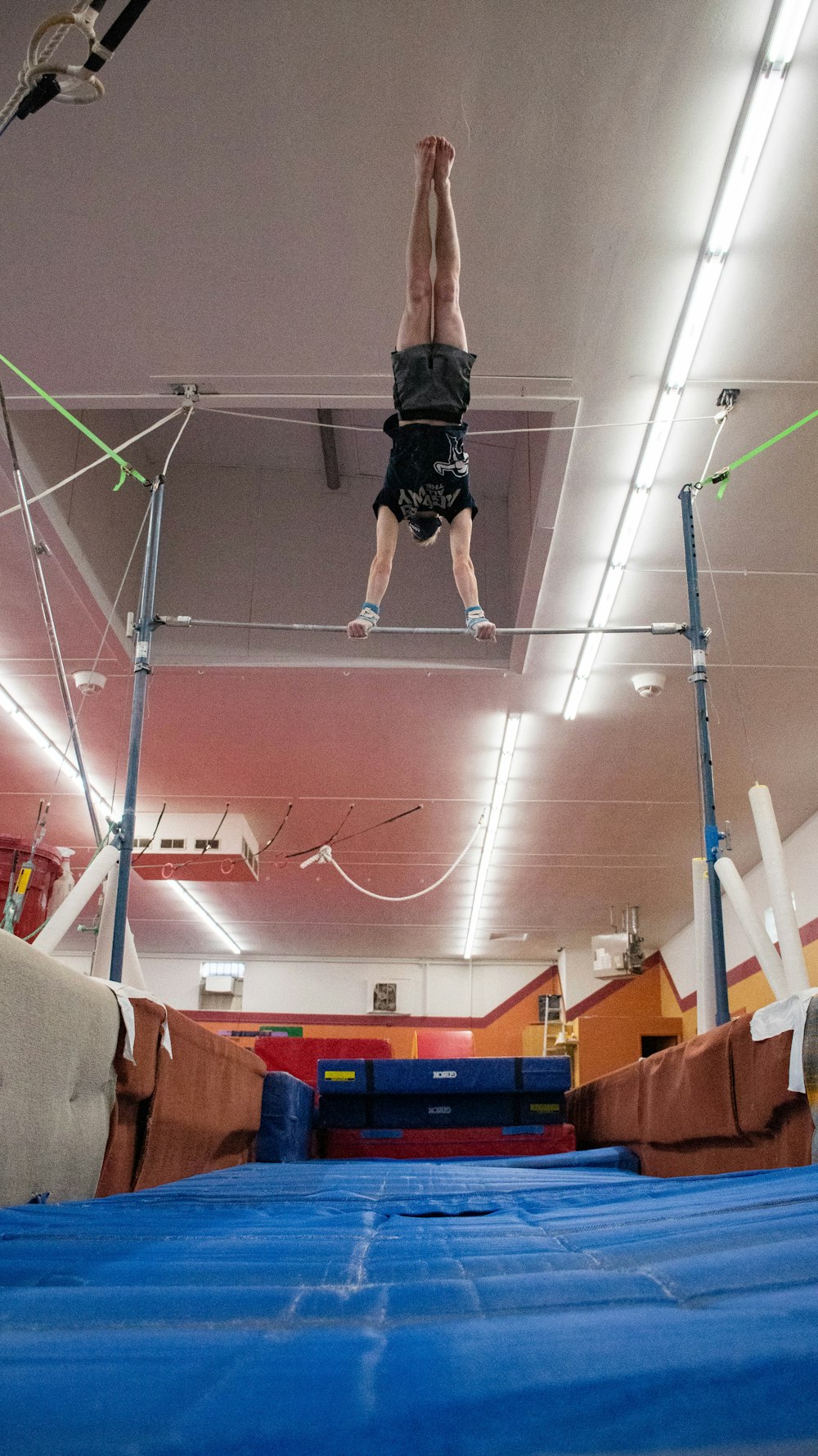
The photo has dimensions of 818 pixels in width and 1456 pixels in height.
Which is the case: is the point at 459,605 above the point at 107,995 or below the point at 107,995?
above

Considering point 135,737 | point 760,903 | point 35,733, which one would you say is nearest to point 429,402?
point 135,737

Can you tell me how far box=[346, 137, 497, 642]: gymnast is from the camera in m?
3.65

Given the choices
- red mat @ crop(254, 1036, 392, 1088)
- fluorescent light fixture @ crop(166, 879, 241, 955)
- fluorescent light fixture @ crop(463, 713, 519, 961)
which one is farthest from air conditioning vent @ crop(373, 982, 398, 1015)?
red mat @ crop(254, 1036, 392, 1088)

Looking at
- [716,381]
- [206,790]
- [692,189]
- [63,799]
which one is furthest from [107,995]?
[63,799]

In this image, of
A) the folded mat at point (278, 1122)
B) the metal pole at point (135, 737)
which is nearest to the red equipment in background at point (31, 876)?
the metal pole at point (135, 737)

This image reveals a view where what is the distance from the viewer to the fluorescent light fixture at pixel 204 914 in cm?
1320

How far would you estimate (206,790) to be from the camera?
33.7ft

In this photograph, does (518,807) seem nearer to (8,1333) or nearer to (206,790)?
(206,790)

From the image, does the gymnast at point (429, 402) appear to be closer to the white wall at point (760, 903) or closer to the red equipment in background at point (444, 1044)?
the white wall at point (760, 903)

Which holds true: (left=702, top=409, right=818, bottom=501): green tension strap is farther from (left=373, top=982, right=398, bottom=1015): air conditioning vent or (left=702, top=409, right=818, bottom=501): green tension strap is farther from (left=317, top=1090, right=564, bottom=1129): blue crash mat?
(left=373, top=982, right=398, bottom=1015): air conditioning vent

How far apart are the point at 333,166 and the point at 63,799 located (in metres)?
8.24

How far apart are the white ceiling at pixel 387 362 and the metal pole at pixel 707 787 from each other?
0.88 metres

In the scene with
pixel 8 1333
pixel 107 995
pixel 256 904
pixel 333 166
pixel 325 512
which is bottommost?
pixel 8 1333

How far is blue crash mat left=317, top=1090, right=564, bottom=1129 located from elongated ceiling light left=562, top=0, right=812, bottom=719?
2.76 meters
